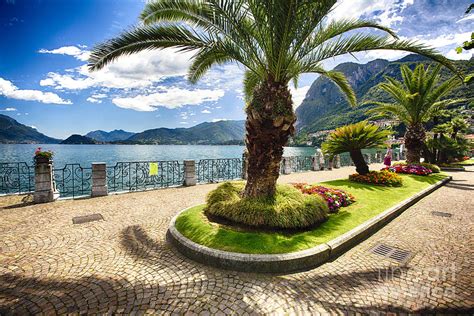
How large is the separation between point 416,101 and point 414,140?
2.96 m

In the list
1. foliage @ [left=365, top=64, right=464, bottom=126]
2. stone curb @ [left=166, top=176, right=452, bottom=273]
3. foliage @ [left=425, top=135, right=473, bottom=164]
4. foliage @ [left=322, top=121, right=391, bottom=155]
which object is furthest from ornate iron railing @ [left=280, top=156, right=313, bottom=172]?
stone curb @ [left=166, top=176, right=452, bottom=273]

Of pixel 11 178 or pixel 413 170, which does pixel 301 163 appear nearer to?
pixel 413 170

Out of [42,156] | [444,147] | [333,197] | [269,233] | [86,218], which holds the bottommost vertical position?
[86,218]

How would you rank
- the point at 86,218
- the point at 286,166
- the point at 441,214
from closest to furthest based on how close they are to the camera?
the point at 86,218
the point at 441,214
the point at 286,166

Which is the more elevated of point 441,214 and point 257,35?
point 257,35

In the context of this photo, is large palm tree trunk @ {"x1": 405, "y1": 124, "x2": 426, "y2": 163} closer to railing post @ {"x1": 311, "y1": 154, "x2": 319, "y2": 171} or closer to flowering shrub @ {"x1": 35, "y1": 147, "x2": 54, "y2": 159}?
railing post @ {"x1": 311, "y1": 154, "x2": 319, "y2": 171}

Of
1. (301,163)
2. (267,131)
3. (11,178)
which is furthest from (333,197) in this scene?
(301,163)

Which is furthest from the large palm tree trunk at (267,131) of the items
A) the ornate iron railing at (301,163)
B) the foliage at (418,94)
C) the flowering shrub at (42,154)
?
the ornate iron railing at (301,163)

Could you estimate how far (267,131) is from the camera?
246 inches

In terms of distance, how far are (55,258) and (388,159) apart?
22.0 m

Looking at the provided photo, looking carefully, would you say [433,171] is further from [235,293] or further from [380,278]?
[235,293]

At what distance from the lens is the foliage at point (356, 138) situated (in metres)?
11.9

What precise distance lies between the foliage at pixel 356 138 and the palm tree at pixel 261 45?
580 cm

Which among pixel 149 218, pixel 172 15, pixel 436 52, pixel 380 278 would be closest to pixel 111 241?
pixel 149 218
